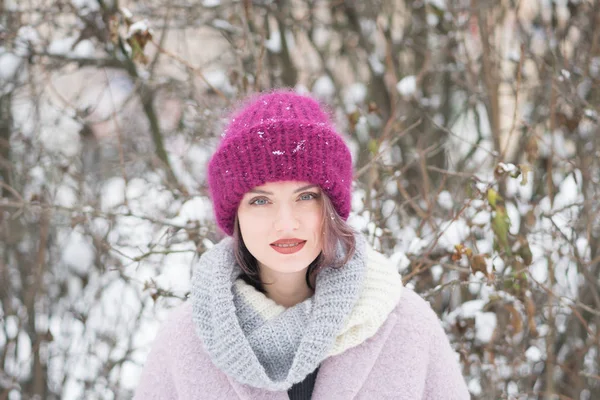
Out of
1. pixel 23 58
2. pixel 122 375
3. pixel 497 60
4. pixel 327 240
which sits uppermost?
pixel 23 58

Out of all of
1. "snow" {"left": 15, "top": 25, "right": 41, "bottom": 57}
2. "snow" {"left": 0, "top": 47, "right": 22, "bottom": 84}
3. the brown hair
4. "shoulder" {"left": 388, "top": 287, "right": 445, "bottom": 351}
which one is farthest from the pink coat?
"snow" {"left": 0, "top": 47, "right": 22, "bottom": 84}

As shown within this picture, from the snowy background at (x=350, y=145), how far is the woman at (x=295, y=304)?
0.72m

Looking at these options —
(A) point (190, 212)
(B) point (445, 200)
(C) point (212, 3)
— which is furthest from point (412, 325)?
(C) point (212, 3)

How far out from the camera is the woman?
190 cm

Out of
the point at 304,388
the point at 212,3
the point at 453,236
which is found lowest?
the point at 304,388

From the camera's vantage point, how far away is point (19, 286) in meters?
4.04

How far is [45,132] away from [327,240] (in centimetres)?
295

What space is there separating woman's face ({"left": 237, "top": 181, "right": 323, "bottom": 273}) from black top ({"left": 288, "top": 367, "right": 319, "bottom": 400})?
1.11 feet

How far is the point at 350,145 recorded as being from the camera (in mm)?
3539

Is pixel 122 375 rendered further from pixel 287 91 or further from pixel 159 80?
pixel 287 91

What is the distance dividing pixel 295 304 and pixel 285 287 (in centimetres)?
6

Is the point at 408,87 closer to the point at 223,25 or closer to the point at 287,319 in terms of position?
the point at 223,25

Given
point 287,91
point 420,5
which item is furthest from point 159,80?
point 287,91

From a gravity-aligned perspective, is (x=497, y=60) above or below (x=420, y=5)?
below
